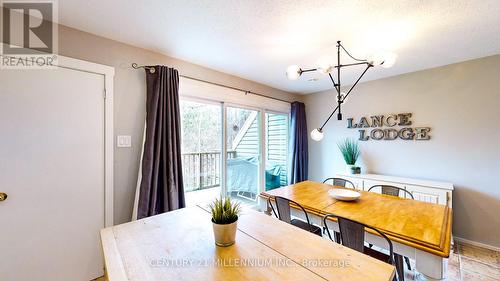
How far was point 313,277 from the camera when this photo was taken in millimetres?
856

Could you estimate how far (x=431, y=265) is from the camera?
1182 mm

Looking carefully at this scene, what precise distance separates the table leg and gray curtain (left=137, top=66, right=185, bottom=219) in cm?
213

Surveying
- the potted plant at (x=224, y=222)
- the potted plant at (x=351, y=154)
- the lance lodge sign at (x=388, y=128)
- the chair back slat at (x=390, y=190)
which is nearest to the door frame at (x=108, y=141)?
the potted plant at (x=224, y=222)

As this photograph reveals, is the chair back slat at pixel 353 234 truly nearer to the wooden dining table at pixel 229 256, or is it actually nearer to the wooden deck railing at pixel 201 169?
the wooden dining table at pixel 229 256

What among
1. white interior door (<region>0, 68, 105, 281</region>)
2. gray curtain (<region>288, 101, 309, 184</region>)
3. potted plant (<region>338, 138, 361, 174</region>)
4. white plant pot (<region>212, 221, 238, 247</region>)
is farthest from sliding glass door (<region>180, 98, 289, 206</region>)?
white plant pot (<region>212, 221, 238, 247</region>)

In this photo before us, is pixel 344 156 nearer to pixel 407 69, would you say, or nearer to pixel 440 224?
pixel 407 69

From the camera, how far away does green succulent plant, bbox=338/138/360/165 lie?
11.1ft

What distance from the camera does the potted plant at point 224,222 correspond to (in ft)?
3.58

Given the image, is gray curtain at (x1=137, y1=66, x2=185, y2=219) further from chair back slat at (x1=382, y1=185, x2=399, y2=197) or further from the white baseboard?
the white baseboard

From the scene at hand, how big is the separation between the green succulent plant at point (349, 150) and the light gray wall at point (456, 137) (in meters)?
0.17

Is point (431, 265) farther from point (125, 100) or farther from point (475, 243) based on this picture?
point (125, 100)

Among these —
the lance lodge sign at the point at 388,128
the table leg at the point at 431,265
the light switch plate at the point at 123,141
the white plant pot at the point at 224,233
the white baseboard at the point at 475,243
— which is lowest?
the white baseboard at the point at 475,243

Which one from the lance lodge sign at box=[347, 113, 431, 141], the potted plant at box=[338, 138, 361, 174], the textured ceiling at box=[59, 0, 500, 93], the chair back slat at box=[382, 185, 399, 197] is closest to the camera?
the textured ceiling at box=[59, 0, 500, 93]

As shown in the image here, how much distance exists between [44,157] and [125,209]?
83cm
